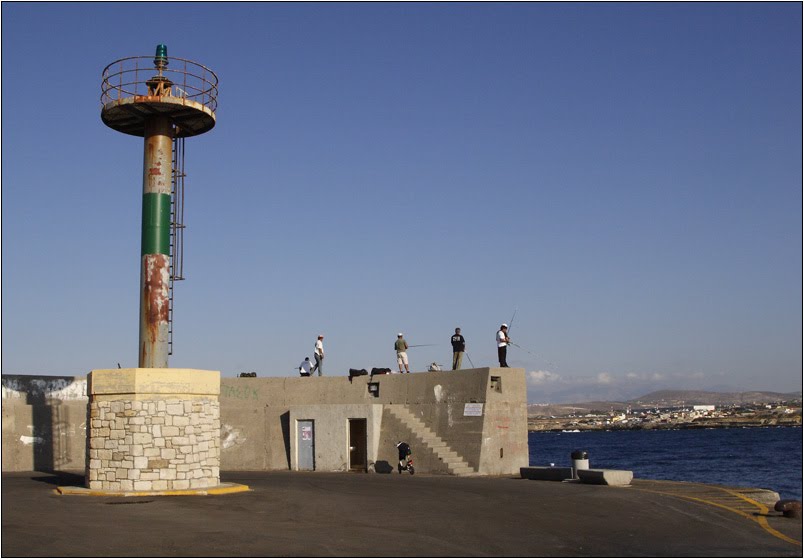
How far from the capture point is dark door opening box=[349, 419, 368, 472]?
31559mm

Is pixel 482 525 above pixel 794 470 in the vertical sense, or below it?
above

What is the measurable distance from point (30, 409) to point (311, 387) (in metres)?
10.0

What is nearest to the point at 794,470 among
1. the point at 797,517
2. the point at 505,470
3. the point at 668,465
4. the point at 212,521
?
the point at 668,465

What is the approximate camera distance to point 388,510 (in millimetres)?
18656

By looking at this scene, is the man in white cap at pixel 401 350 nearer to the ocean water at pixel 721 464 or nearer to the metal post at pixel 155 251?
the metal post at pixel 155 251

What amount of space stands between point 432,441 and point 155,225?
1166 cm

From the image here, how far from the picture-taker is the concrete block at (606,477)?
24172 mm

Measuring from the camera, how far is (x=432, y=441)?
1175 inches

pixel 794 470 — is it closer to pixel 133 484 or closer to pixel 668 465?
pixel 668 465

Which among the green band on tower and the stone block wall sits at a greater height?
the green band on tower

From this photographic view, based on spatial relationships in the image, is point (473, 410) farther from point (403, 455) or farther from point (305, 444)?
point (305, 444)

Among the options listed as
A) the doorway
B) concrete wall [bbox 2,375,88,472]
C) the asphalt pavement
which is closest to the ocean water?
the doorway

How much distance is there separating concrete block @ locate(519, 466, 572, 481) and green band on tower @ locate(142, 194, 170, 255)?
12542mm

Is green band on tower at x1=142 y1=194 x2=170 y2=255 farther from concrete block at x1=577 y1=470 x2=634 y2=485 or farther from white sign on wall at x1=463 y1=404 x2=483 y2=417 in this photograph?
concrete block at x1=577 y1=470 x2=634 y2=485
